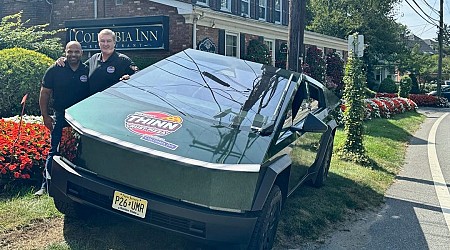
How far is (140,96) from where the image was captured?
14.5ft

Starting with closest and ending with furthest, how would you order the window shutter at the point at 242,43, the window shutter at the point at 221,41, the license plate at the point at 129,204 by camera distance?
the license plate at the point at 129,204, the window shutter at the point at 221,41, the window shutter at the point at 242,43

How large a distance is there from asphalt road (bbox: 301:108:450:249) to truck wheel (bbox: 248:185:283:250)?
0.82 metres

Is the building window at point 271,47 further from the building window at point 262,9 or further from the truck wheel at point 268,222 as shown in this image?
the truck wheel at point 268,222

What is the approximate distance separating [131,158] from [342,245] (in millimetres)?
2506

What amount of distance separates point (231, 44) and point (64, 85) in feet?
43.2

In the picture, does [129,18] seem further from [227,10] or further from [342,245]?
[342,245]

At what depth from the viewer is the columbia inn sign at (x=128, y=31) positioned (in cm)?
1517

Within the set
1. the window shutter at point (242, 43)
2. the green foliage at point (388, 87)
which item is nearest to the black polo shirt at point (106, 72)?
the window shutter at point (242, 43)

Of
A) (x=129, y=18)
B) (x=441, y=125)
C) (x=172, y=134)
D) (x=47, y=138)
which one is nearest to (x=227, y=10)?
(x=129, y=18)

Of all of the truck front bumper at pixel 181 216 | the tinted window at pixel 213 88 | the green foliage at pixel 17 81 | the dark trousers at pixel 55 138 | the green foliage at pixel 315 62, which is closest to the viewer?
the truck front bumper at pixel 181 216

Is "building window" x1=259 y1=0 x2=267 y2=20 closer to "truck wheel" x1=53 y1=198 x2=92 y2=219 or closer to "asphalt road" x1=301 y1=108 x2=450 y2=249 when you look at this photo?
"asphalt road" x1=301 y1=108 x2=450 y2=249

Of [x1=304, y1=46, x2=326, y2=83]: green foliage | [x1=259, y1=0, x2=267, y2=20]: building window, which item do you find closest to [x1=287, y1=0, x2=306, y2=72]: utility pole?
[x1=304, y1=46, x2=326, y2=83]: green foliage

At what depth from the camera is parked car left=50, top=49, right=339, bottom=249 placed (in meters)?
3.48

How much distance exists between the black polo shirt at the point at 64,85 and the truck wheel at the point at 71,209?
109cm
